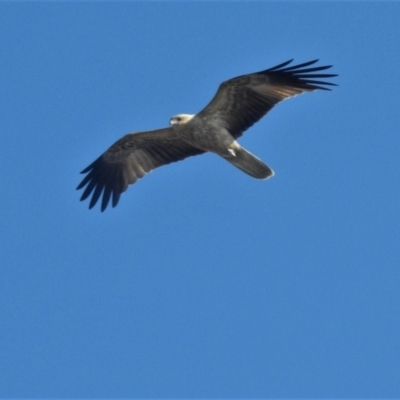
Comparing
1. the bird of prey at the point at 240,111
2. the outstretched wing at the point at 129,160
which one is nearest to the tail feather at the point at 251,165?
the bird of prey at the point at 240,111

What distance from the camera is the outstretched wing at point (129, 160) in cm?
1883

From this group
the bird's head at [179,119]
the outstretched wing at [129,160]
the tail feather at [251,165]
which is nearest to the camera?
the tail feather at [251,165]

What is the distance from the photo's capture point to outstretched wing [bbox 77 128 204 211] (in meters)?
18.8

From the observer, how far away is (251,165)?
17.5 meters

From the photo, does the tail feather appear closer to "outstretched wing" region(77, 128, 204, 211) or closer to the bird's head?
the bird's head

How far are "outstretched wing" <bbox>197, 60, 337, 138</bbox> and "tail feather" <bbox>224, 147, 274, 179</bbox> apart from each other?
1.23 ft

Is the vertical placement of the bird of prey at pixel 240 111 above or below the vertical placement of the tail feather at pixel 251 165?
above

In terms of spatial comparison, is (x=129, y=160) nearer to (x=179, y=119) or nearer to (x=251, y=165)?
(x=179, y=119)

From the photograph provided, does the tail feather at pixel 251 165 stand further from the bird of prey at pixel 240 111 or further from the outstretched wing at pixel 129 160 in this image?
the outstretched wing at pixel 129 160

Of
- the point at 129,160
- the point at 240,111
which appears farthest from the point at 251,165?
the point at 129,160

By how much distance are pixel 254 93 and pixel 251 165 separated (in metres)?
1.01

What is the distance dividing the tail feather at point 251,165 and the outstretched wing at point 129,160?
3.93ft

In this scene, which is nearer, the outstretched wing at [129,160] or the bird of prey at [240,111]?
the bird of prey at [240,111]

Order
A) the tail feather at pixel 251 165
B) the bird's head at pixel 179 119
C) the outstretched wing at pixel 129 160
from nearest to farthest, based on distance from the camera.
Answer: the tail feather at pixel 251 165 → the bird's head at pixel 179 119 → the outstretched wing at pixel 129 160
